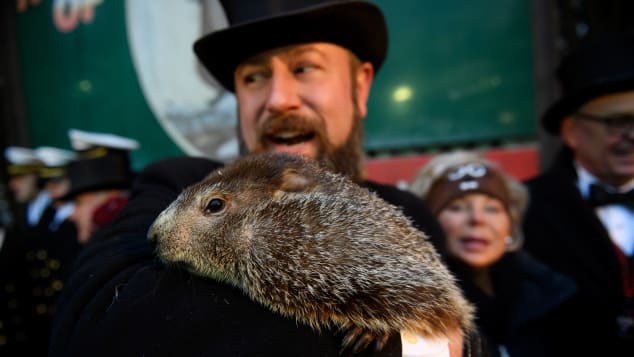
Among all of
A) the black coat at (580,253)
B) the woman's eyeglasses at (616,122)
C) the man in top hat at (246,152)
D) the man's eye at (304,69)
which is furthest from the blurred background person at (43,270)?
the woman's eyeglasses at (616,122)

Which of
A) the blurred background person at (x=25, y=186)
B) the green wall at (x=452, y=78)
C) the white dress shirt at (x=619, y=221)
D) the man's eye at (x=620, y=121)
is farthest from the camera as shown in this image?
the blurred background person at (x=25, y=186)

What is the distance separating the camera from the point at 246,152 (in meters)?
2.00

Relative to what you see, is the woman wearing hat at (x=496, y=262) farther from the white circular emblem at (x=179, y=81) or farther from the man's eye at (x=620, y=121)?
the white circular emblem at (x=179, y=81)

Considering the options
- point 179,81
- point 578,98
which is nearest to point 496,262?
point 578,98

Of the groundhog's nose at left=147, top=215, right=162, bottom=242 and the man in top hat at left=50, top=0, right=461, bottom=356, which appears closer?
the man in top hat at left=50, top=0, right=461, bottom=356

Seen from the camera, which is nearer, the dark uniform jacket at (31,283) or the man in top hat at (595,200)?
the man in top hat at (595,200)

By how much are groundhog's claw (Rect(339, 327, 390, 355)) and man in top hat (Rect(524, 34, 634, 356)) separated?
267cm

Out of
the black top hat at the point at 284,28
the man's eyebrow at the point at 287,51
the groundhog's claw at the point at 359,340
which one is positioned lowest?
the groundhog's claw at the point at 359,340

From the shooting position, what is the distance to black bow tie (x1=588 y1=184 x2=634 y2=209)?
10.3ft

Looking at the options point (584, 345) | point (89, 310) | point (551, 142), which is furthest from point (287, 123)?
point (551, 142)

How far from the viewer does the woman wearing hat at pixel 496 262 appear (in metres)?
2.64

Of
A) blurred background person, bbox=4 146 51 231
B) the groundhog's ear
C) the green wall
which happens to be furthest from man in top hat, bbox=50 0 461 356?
blurred background person, bbox=4 146 51 231

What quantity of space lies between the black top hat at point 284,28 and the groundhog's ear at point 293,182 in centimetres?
70

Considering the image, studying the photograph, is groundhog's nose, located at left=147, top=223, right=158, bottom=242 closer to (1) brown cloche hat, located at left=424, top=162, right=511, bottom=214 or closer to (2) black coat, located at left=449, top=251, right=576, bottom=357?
(2) black coat, located at left=449, top=251, right=576, bottom=357
